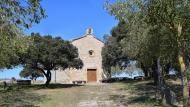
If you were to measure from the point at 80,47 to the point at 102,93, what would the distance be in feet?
99.5

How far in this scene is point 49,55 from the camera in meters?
49.5

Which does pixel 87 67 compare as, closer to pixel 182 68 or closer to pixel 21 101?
pixel 21 101

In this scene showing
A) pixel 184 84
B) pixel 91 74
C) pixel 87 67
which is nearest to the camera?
pixel 184 84

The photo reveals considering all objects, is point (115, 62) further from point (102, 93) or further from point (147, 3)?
point (147, 3)

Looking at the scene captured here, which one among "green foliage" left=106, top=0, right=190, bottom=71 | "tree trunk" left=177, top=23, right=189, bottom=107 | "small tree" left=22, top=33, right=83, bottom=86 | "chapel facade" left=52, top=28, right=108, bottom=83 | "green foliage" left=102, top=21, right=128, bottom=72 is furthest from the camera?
"chapel facade" left=52, top=28, right=108, bottom=83

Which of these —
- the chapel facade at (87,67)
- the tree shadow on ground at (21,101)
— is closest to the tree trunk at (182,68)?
the tree shadow on ground at (21,101)

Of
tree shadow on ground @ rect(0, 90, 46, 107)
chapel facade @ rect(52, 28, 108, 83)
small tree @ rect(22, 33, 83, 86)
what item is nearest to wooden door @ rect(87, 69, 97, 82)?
chapel facade @ rect(52, 28, 108, 83)

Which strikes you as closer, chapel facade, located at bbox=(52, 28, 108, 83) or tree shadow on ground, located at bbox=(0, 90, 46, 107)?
tree shadow on ground, located at bbox=(0, 90, 46, 107)

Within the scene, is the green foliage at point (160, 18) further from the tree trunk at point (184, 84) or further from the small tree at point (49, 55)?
the small tree at point (49, 55)

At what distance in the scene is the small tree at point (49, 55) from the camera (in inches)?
1946

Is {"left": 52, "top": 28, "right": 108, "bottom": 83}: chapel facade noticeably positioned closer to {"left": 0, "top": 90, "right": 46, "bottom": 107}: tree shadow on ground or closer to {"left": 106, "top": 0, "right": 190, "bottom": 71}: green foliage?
{"left": 0, "top": 90, "right": 46, "bottom": 107}: tree shadow on ground

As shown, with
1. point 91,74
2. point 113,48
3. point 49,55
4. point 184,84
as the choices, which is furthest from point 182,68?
point 91,74

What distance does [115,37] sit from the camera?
63.2 meters

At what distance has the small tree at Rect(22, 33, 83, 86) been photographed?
4944 centimetres
